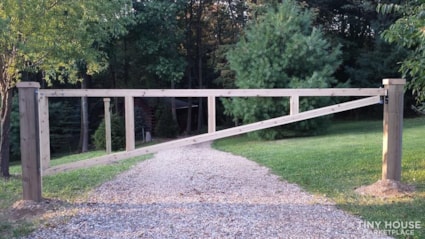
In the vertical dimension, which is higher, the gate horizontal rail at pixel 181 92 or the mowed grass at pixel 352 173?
the gate horizontal rail at pixel 181 92

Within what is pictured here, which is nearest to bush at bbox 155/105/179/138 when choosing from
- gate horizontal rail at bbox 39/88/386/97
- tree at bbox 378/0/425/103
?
gate horizontal rail at bbox 39/88/386/97

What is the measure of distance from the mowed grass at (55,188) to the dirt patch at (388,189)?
4009 mm

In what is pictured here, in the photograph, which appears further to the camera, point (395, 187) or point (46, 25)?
point (46, 25)

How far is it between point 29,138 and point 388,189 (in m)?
4.68

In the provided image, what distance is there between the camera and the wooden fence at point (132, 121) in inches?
195

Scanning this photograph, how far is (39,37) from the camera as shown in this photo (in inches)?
252

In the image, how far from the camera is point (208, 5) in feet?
78.9

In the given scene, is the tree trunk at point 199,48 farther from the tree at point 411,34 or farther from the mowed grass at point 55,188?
the tree at point 411,34

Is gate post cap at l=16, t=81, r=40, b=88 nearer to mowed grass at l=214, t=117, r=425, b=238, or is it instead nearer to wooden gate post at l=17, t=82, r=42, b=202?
wooden gate post at l=17, t=82, r=42, b=202

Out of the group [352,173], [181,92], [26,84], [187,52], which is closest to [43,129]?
[26,84]

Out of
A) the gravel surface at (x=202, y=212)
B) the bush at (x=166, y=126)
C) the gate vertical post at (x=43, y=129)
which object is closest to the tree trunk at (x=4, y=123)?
the gravel surface at (x=202, y=212)

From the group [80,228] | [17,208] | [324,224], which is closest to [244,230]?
[324,224]

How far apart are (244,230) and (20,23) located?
15.8 ft

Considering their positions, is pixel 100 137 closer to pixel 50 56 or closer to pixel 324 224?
pixel 50 56
